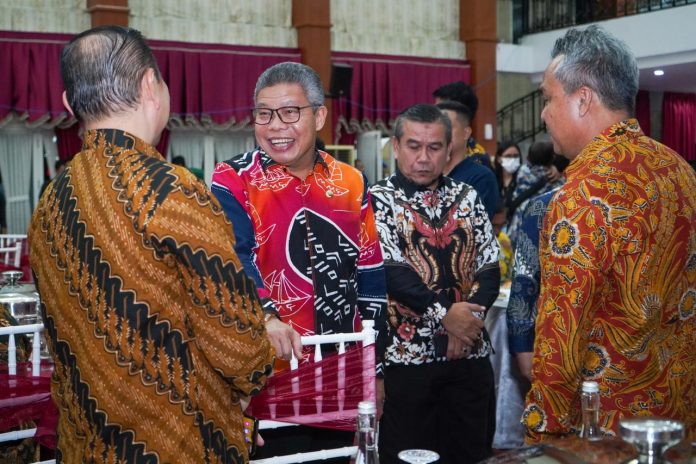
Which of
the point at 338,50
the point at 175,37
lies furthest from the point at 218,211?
the point at 338,50

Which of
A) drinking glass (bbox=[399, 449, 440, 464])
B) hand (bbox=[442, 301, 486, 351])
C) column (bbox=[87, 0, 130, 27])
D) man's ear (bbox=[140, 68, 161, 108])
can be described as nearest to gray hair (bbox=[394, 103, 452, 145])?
hand (bbox=[442, 301, 486, 351])

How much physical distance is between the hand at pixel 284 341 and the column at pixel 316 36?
10415 mm

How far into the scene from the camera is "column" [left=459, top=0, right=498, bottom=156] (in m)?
13.9

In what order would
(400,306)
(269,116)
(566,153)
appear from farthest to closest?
1. (400,306)
2. (269,116)
3. (566,153)

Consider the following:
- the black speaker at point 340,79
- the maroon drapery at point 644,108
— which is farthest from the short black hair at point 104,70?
the maroon drapery at point 644,108

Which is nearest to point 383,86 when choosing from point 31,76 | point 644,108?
point 31,76

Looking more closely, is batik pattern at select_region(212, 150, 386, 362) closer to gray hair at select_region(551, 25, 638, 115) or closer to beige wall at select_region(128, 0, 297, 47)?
gray hair at select_region(551, 25, 638, 115)

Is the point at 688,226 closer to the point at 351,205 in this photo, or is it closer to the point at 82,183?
the point at 351,205

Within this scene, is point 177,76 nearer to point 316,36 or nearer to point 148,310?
point 316,36

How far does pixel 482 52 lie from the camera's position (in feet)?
45.6

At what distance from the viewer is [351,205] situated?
93.2 inches

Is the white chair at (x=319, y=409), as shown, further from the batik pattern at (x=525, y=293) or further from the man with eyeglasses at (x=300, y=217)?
the batik pattern at (x=525, y=293)

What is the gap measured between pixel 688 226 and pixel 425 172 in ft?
4.06

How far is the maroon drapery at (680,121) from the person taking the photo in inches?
642
